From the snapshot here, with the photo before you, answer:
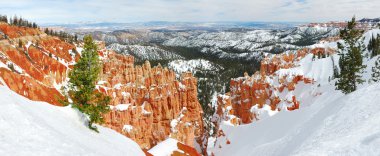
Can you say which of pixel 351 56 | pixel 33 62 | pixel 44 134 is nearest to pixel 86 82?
pixel 44 134

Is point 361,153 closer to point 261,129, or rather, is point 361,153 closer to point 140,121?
point 261,129

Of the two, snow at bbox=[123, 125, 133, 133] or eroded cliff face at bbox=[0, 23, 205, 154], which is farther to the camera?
snow at bbox=[123, 125, 133, 133]

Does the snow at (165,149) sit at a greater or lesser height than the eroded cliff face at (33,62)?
lesser

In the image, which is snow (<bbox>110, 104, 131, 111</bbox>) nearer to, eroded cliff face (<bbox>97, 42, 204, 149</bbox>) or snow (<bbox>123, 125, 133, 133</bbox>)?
eroded cliff face (<bbox>97, 42, 204, 149</bbox>)

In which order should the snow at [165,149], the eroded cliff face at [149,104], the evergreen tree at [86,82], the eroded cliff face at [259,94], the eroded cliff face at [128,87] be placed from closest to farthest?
the evergreen tree at [86,82] → the snow at [165,149] → the eroded cliff face at [128,87] → the eroded cliff face at [149,104] → the eroded cliff face at [259,94]

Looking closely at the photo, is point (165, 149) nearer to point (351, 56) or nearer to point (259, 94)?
point (351, 56)

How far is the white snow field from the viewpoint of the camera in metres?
20.1

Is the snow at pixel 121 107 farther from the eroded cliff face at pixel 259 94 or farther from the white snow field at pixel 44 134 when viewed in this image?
the white snow field at pixel 44 134

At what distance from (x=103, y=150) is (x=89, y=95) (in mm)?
9122

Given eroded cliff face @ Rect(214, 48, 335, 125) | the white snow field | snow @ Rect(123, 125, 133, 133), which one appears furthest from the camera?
eroded cliff face @ Rect(214, 48, 335, 125)

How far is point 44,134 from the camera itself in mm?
23359

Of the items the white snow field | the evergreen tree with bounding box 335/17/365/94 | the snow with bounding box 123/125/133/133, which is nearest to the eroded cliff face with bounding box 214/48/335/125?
the snow with bounding box 123/125/133/133

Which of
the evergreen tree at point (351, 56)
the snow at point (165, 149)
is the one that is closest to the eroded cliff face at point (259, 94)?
the snow at point (165, 149)

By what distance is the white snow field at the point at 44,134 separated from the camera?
20109 millimetres
